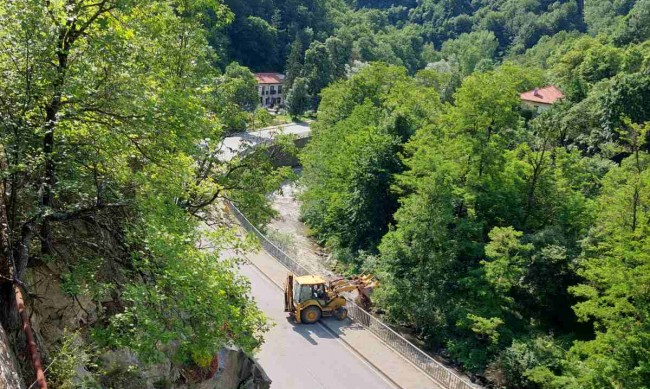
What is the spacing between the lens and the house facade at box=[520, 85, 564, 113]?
191 ft

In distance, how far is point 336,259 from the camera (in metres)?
35.9

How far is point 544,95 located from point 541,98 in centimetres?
119

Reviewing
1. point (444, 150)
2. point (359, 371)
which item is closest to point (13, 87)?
point (359, 371)

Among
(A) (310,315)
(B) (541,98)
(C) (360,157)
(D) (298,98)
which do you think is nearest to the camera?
(A) (310,315)

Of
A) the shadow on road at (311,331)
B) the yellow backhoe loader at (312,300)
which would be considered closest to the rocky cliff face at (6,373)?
the shadow on road at (311,331)

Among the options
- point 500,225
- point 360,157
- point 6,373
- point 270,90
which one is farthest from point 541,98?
point 6,373

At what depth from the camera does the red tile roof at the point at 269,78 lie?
269ft

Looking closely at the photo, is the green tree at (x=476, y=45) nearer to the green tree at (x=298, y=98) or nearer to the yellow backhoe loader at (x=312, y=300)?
the green tree at (x=298, y=98)

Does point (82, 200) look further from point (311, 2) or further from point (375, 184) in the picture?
point (311, 2)

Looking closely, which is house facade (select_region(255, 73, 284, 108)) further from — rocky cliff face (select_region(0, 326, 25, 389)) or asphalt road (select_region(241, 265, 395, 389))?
rocky cliff face (select_region(0, 326, 25, 389))

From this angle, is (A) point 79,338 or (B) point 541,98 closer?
(A) point 79,338

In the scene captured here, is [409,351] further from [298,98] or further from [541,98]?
[298,98]

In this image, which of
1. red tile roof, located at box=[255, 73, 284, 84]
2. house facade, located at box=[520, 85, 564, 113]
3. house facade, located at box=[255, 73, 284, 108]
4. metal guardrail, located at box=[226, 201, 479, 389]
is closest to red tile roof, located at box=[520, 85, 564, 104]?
house facade, located at box=[520, 85, 564, 113]

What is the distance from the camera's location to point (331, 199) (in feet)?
124
